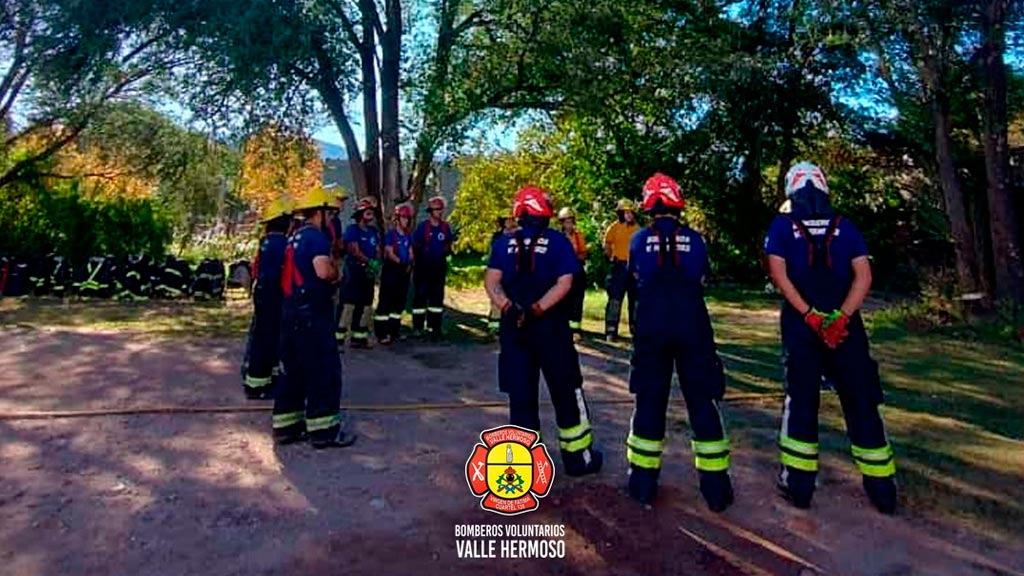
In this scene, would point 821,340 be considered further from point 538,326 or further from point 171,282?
point 171,282

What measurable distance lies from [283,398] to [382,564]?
1.97 metres

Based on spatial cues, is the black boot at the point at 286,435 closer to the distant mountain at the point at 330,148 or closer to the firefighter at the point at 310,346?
the firefighter at the point at 310,346

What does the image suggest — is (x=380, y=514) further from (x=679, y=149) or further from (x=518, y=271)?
(x=679, y=149)

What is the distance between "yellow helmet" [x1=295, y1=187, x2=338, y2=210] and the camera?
193 inches

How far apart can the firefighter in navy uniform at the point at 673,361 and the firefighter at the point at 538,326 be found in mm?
423

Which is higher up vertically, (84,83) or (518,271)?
(84,83)

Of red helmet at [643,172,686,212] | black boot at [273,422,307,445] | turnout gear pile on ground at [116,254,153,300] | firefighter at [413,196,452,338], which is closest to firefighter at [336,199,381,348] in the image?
firefighter at [413,196,452,338]

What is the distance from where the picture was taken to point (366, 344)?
8.29 meters

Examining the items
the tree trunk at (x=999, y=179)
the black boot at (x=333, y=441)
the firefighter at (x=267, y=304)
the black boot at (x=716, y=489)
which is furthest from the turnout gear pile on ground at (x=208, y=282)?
the tree trunk at (x=999, y=179)

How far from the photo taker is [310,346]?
4672 millimetres

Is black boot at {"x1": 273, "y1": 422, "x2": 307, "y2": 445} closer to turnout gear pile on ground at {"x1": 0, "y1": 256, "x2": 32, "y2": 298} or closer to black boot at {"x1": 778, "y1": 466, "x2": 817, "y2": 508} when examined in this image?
black boot at {"x1": 778, "y1": 466, "x2": 817, "y2": 508}

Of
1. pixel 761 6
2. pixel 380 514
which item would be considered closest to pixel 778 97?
pixel 761 6

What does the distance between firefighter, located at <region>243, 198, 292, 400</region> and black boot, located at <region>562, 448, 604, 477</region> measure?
2.34 m

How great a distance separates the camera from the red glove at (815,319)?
3688 millimetres
